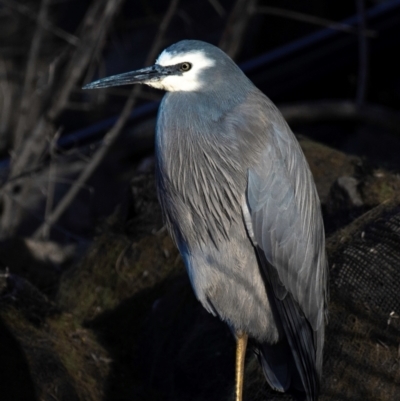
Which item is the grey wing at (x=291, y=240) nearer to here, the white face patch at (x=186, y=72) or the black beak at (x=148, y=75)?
the white face patch at (x=186, y=72)

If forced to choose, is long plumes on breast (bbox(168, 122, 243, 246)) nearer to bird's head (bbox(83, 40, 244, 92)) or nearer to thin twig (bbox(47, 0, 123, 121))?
bird's head (bbox(83, 40, 244, 92))

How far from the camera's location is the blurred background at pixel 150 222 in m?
3.64

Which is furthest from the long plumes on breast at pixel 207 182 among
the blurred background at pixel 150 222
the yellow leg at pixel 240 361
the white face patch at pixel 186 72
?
the blurred background at pixel 150 222

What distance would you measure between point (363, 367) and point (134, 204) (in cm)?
214

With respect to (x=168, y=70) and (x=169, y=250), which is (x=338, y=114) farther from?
(x=168, y=70)

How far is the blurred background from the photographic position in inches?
143

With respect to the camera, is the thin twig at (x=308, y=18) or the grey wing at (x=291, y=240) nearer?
the grey wing at (x=291, y=240)

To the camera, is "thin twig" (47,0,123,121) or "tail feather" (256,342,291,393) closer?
"tail feather" (256,342,291,393)

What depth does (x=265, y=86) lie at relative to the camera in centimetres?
796

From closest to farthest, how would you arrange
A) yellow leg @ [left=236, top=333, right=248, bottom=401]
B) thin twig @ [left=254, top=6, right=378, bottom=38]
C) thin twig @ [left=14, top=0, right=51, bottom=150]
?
yellow leg @ [left=236, top=333, right=248, bottom=401], thin twig @ [left=254, top=6, right=378, bottom=38], thin twig @ [left=14, top=0, right=51, bottom=150]

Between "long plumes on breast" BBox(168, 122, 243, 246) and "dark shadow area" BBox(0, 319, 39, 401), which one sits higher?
"long plumes on breast" BBox(168, 122, 243, 246)

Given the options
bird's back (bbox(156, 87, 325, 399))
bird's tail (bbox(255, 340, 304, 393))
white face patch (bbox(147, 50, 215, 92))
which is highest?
white face patch (bbox(147, 50, 215, 92))

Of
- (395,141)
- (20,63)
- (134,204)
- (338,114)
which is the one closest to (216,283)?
(134,204)

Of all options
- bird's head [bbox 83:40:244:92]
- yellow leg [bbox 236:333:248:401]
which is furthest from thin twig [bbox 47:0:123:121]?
yellow leg [bbox 236:333:248:401]
